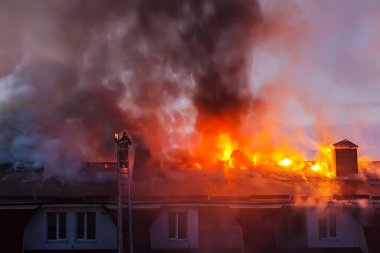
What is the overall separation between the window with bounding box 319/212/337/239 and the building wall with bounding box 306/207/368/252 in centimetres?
14

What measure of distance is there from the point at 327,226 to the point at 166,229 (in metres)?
7.45

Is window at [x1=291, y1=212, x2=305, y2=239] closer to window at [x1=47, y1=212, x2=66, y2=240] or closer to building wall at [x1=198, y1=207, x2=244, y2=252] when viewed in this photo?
building wall at [x1=198, y1=207, x2=244, y2=252]

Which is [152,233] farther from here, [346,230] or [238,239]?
[346,230]

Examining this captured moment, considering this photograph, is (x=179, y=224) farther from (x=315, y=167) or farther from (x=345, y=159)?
(x=345, y=159)

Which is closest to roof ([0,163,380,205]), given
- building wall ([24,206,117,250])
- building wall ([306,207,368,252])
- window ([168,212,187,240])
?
building wall ([24,206,117,250])

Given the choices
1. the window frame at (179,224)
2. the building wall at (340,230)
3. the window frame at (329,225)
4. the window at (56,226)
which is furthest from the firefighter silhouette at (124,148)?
the window frame at (329,225)

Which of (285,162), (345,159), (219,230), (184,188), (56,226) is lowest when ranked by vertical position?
(219,230)

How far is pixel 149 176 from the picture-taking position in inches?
936

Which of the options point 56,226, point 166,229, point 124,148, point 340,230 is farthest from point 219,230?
point 56,226

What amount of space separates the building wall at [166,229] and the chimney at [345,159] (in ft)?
29.8

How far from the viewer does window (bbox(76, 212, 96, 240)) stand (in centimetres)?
2039

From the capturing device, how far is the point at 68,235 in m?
20.3

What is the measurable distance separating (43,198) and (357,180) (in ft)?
51.7

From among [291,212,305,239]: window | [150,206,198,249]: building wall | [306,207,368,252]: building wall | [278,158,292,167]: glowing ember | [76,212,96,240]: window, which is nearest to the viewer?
[76,212,96,240]: window
